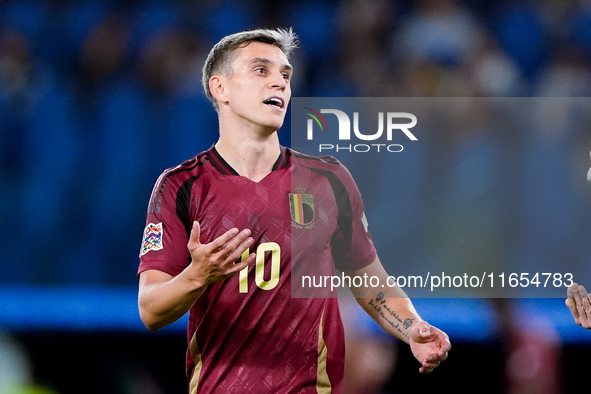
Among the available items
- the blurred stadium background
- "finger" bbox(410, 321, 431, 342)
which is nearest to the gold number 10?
"finger" bbox(410, 321, 431, 342)

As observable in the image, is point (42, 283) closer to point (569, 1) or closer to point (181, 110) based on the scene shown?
point (181, 110)

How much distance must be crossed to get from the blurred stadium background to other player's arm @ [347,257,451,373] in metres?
0.68

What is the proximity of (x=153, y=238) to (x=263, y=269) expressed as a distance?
384 mm

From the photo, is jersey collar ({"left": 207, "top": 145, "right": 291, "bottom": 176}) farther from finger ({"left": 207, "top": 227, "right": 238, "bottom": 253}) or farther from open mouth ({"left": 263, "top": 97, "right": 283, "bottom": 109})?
finger ({"left": 207, "top": 227, "right": 238, "bottom": 253})

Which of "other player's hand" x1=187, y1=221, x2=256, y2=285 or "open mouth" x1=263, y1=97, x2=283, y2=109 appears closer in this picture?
"other player's hand" x1=187, y1=221, x2=256, y2=285

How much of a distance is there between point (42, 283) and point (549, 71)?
115 inches

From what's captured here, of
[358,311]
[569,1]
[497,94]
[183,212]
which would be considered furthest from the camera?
[569,1]

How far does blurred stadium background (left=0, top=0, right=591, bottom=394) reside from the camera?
116 inches

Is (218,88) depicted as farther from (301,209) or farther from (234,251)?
(234,251)

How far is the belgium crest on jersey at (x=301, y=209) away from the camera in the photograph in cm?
208

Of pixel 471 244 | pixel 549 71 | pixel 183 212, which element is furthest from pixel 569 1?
pixel 183 212

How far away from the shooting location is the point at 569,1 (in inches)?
128
